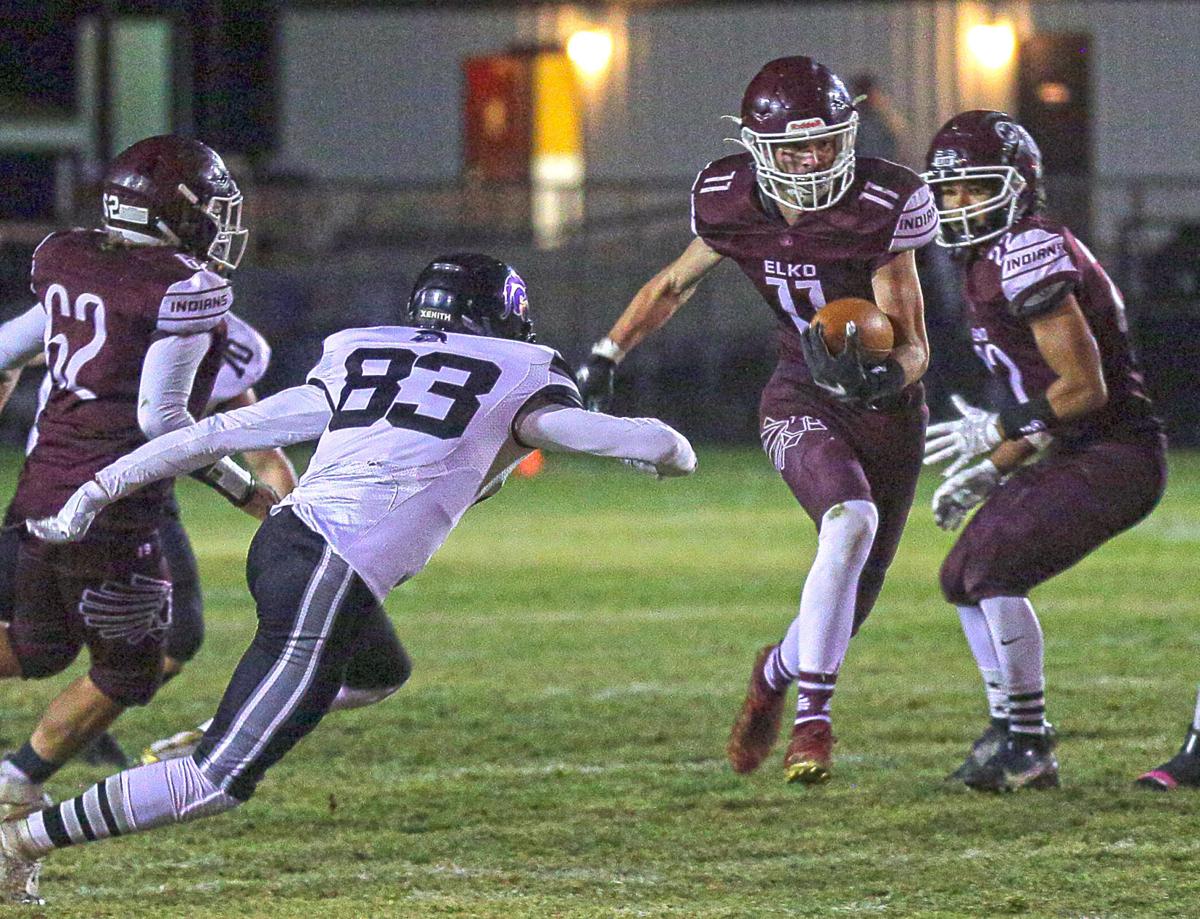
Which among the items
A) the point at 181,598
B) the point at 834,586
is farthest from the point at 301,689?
the point at 181,598

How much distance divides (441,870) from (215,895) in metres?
0.47

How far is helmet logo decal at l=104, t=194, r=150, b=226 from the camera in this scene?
15.1 feet

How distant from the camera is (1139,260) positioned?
14.8m

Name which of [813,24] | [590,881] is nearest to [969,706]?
[590,881]

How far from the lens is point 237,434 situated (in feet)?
12.6

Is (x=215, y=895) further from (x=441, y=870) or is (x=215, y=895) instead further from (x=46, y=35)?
(x=46, y=35)

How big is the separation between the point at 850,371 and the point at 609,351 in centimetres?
80

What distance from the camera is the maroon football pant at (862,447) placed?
474 centimetres

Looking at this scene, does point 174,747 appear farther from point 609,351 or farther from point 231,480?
point 609,351

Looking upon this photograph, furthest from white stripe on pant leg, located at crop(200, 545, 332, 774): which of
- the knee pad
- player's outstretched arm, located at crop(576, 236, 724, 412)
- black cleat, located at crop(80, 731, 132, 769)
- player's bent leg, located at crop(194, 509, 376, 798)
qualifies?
black cleat, located at crop(80, 731, 132, 769)

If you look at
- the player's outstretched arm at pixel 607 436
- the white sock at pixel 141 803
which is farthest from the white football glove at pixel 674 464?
the white sock at pixel 141 803

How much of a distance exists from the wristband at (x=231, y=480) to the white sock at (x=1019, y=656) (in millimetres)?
1749

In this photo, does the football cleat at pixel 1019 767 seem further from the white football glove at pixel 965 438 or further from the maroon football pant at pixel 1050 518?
the white football glove at pixel 965 438

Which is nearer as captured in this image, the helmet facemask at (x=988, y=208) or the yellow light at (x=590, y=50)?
the helmet facemask at (x=988, y=208)
